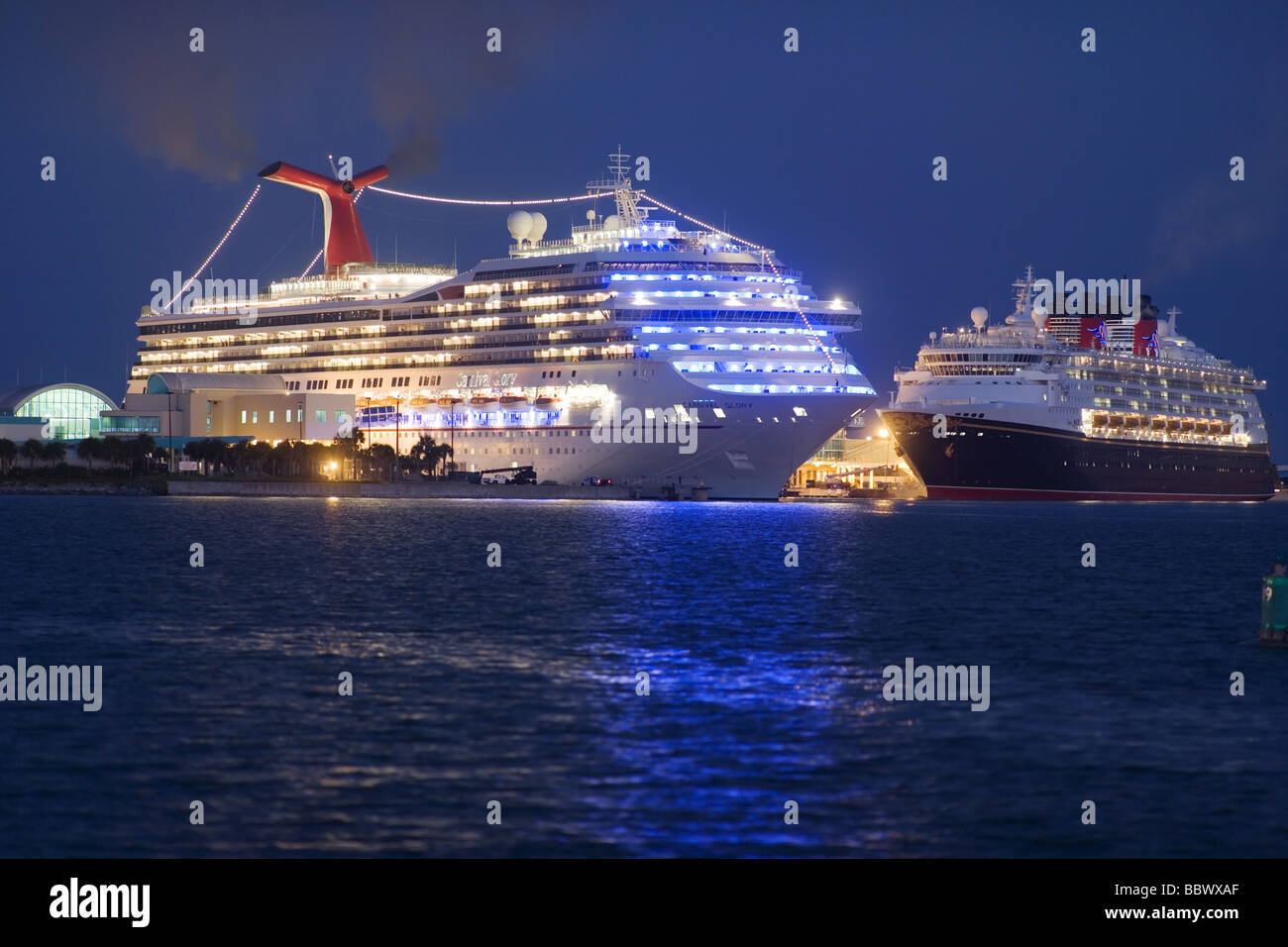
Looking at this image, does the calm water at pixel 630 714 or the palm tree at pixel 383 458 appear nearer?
the calm water at pixel 630 714

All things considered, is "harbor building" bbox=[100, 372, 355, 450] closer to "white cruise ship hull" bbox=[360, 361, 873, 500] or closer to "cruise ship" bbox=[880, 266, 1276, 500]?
"white cruise ship hull" bbox=[360, 361, 873, 500]

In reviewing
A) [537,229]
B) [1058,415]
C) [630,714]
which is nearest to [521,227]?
[537,229]

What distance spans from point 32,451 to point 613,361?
50.5 m

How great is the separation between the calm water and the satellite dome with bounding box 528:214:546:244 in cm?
7473

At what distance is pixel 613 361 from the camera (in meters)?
106

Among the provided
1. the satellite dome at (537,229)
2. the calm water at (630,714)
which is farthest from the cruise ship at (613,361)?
the calm water at (630,714)

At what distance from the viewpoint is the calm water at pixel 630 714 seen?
16609mm

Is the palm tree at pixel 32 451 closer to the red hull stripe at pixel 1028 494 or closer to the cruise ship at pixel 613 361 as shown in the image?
the cruise ship at pixel 613 361

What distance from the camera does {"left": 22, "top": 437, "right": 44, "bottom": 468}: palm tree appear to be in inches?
5153

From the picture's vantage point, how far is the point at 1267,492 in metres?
154

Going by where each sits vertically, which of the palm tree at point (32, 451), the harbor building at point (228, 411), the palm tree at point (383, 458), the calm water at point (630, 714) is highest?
the harbor building at point (228, 411)

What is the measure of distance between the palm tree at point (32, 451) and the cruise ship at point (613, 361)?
2087cm

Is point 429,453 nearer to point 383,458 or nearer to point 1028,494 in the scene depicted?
point 383,458
